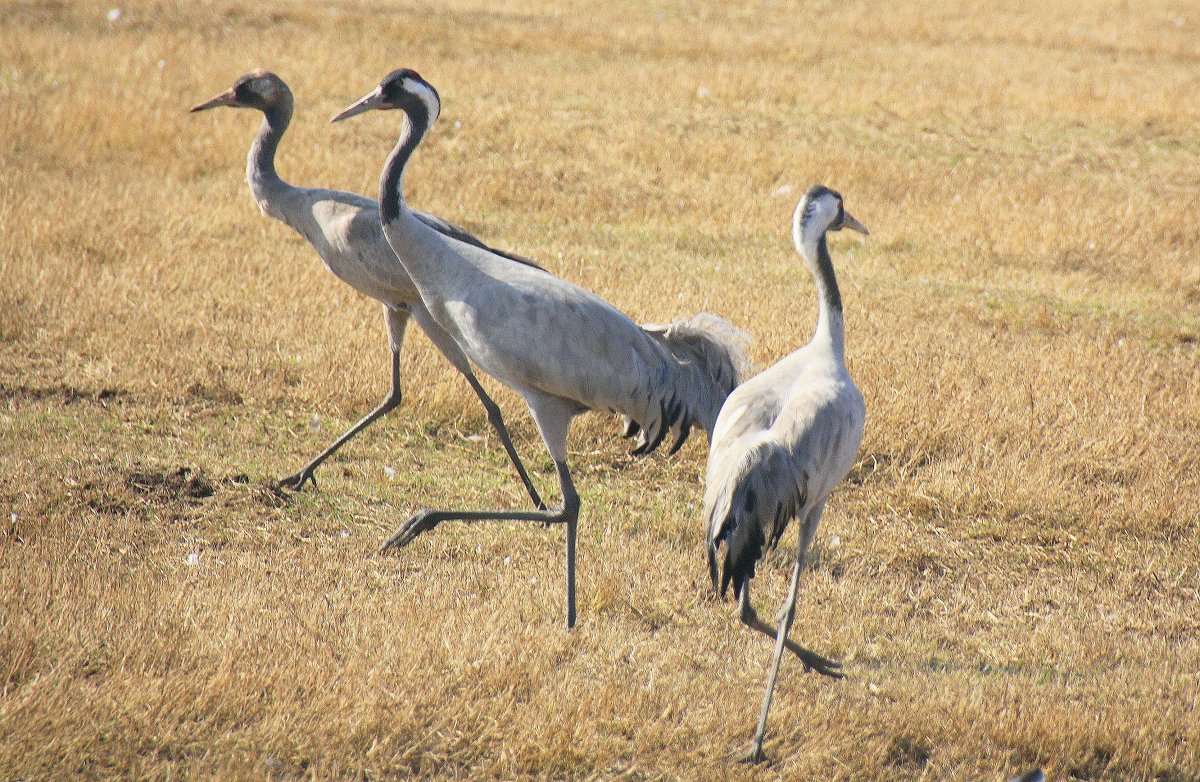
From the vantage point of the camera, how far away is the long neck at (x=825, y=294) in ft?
14.1

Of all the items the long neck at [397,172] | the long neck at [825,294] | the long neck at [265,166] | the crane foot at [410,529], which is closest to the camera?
the long neck at [825,294]

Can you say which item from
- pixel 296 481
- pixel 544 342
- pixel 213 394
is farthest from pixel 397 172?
pixel 213 394

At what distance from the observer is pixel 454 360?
220 inches

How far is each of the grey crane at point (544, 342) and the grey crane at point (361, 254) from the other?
62 centimetres

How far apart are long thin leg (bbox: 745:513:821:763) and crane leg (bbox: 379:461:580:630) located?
0.85 metres

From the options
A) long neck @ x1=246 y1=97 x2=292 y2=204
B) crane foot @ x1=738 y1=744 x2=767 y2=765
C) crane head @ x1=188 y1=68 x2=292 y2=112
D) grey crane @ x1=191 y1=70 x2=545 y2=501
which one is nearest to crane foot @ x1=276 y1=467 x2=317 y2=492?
grey crane @ x1=191 y1=70 x2=545 y2=501

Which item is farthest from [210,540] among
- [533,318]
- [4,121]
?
[4,121]

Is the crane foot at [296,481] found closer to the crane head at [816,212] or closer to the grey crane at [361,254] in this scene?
the grey crane at [361,254]

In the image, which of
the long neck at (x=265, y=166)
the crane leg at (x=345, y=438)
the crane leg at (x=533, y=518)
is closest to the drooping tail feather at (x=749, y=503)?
the crane leg at (x=533, y=518)

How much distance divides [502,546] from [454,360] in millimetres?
983

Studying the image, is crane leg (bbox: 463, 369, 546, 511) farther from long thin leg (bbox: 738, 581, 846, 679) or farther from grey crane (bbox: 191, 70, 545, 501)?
long thin leg (bbox: 738, 581, 846, 679)

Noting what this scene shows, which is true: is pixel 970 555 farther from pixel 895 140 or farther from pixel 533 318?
pixel 895 140

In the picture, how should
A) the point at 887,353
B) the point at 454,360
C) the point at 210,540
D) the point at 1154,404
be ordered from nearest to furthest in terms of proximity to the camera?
the point at 210,540
the point at 454,360
the point at 1154,404
the point at 887,353

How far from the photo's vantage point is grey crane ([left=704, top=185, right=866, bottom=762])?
146 inches
